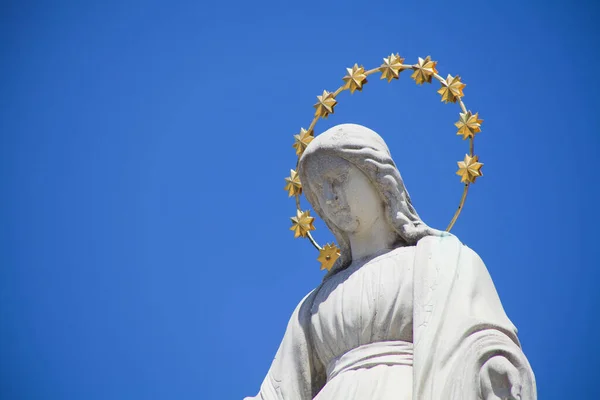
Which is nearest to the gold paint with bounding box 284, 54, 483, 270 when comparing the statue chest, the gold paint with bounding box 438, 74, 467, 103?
the gold paint with bounding box 438, 74, 467, 103

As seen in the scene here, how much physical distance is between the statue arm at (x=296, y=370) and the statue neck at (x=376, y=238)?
0.58 metres

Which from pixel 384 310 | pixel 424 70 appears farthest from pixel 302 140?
pixel 384 310

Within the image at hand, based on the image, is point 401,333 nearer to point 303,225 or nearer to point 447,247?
point 447,247

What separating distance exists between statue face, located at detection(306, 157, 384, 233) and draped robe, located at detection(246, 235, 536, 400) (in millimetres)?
307

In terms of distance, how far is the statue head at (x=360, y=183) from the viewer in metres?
9.32

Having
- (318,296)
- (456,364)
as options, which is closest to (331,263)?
(318,296)

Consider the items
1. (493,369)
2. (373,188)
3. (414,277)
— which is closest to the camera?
(493,369)

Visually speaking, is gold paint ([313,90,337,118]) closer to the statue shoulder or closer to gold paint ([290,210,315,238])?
gold paint ([290,210,315,238])

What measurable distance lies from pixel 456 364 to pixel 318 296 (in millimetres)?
1506

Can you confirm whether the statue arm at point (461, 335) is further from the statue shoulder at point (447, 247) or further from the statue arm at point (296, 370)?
the statue arm at point (296, 370)

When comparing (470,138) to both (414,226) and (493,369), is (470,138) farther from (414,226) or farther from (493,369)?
(493,369)

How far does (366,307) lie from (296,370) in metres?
0.75

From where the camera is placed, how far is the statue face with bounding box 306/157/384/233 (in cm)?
937

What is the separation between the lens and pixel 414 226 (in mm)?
9359
